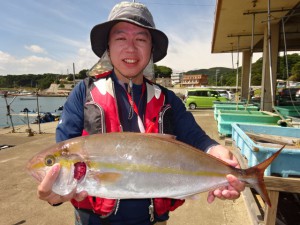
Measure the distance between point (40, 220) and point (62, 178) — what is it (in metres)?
3.49

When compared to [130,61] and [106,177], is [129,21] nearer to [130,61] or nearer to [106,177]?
[130,61]

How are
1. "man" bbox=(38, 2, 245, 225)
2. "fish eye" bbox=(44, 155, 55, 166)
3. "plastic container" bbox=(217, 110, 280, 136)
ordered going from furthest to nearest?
"plastic container" bbox=(217, 110, 280, 136)
"man" bbox=(38, 2, 245, 225)
"fish eye" bbox=(44, 155, 55, 166)

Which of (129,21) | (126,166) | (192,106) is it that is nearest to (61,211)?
(126,166)

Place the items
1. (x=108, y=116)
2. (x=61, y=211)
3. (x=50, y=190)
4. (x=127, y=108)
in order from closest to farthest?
(x=50, y=190) < (x=108, y=116) < (x=127, y=108) < (x=61, y=211)

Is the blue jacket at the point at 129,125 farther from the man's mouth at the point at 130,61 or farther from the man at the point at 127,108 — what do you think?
the man's mouth at the point at 130,61

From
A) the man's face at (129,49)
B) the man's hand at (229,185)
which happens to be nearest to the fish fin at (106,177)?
the man's hand at (229,185)

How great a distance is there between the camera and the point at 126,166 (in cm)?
190

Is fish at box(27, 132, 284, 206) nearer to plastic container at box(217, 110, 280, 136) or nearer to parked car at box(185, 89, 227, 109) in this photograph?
plastic container at box(217, 110, 280, 136)

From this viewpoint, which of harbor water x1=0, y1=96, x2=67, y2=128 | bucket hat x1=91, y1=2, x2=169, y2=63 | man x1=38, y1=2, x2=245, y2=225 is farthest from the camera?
harbor water x1=0, y1=96, x2=67, y2=128

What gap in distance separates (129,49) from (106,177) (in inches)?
43.2

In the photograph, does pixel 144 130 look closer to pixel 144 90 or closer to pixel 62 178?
pixel 144 90

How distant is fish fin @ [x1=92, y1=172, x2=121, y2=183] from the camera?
186 cm

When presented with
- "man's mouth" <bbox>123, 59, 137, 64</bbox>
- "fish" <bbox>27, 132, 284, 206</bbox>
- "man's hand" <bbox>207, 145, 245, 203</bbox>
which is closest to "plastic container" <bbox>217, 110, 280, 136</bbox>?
"man's hand" <bbox>207, 145, 245, 203</bbox>

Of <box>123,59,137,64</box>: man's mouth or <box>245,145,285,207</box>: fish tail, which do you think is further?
<box>123,59,137,64</box>: man's mouth
